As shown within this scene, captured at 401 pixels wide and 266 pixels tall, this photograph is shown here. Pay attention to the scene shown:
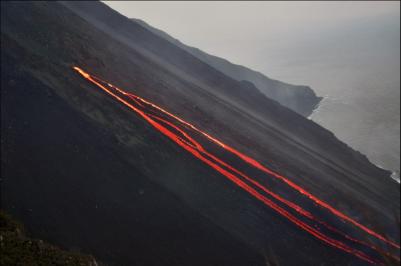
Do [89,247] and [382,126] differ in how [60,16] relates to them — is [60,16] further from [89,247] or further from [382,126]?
[382,126]

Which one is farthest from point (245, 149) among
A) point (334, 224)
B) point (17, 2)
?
point (17, 2)

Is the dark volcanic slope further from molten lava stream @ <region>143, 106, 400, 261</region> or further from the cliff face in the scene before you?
the cliff face

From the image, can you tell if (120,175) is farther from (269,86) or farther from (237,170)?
(269,86)

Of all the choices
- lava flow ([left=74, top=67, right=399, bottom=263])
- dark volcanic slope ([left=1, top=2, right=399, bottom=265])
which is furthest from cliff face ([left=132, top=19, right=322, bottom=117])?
lava flow ([left=74, top=67, right=399, bottom=263])

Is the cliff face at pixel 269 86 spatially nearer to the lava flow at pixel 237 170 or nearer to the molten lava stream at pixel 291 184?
the molten lava stream at pixel 291 184

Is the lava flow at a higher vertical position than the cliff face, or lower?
lower
